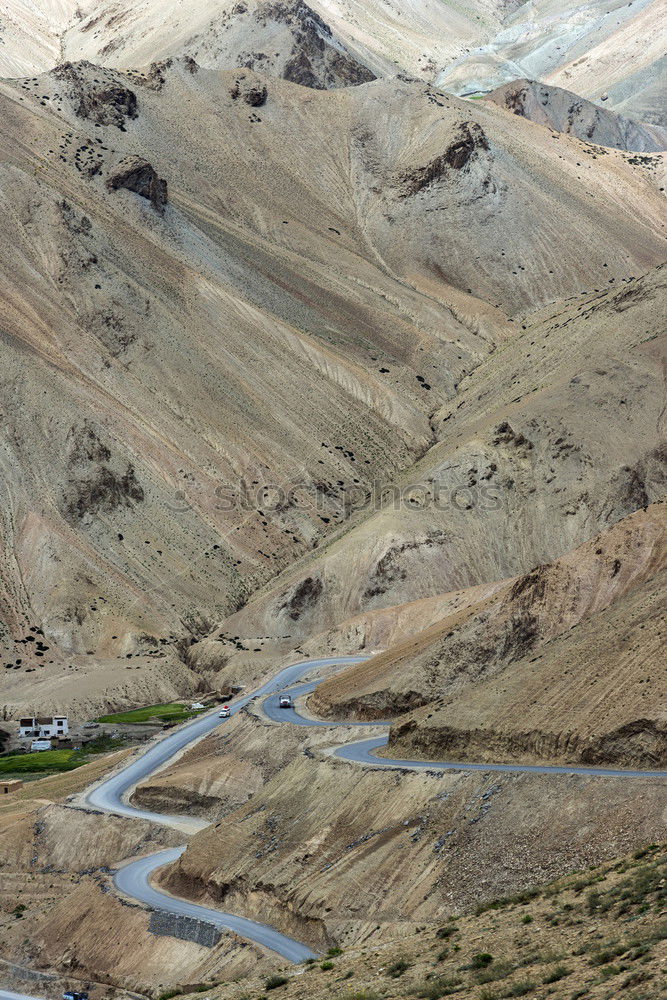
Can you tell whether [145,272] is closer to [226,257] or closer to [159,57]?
[226,257]

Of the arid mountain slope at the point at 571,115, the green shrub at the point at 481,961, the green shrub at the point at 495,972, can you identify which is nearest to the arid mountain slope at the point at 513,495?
the green shrub at the point at 481,961

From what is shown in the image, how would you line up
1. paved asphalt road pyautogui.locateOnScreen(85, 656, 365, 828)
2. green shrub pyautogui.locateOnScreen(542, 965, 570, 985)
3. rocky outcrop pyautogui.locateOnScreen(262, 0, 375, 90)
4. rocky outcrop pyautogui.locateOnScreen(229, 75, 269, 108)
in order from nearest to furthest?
green shrub pyautogui.locateOnScreen(542, 965, 570, 985) < paved asphalt road pyautogui.locateOnScreen(85, 656, 365, 828) < rocky outcrop pyautogui.locateOnScreen(229, 75, 269, 108) < rocky outcrop pyautogui.locateOnScreen(262, 0, 375, 90)

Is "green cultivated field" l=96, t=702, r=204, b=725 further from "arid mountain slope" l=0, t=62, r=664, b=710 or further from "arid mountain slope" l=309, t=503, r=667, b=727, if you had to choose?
"arid mountain slope" l=309, t=503, r=667, b=727

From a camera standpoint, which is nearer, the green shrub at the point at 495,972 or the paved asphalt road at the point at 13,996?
the green shrub at the point at 495,972

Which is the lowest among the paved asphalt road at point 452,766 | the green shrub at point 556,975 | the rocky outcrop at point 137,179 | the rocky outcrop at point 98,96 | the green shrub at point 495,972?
the paved asphalt road at point 452,766

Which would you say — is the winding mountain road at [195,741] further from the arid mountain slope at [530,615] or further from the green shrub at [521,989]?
the green shrub at [521,989]

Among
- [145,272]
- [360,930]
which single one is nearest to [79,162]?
[145,272]

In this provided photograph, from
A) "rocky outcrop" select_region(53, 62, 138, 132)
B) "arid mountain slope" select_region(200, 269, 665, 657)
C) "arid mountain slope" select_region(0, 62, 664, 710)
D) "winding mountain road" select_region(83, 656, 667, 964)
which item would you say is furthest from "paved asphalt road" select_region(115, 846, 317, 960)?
"rocky outcrop" select_region(53, 62, 138, 132)
